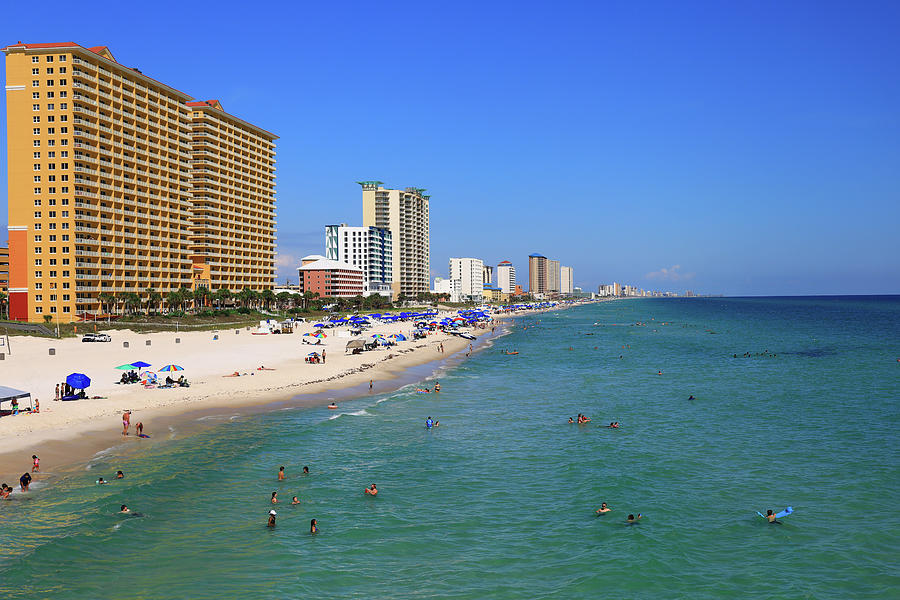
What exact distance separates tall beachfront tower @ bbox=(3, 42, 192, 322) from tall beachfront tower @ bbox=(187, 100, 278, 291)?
74.0 feet

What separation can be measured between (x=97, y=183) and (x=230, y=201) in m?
44.3

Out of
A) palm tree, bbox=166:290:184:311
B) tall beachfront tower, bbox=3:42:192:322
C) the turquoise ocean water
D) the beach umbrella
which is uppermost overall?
tall beachfront tower, bbox=3:42:192:322

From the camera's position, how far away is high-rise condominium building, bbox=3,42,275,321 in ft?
334

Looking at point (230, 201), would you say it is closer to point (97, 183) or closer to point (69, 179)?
point (97, 183)

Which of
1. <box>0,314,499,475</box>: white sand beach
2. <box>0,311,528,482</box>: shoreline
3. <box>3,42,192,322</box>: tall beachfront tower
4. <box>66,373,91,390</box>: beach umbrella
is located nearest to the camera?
<box>0,311,528,482</box>: shoreline

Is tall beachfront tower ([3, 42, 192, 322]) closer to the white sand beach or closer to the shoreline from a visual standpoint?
the white sand beach

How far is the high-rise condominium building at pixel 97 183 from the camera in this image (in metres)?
102

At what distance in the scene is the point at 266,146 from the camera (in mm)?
166625

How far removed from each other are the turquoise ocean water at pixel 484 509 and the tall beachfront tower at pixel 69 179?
7945 centimetres

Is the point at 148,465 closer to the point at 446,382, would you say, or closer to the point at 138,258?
the point at 446,382

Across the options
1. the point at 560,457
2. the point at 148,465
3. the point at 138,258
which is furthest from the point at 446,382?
the point at 138,258

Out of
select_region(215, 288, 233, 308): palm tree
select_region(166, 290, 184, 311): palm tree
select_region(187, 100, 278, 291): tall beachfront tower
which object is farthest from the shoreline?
select_region(187, 100, 278, 291): tall beachfront tower

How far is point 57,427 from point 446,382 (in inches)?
1391

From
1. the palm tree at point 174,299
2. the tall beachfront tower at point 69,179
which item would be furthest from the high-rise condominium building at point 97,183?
the palm tree at point 174,299
